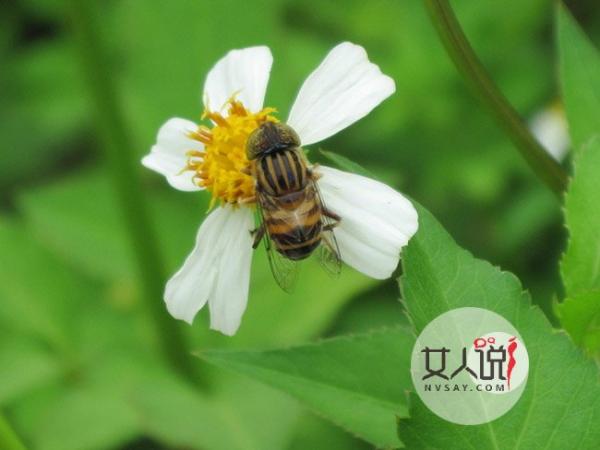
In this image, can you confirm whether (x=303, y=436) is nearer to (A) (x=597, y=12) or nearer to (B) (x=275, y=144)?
(B) (x=275, y=144)

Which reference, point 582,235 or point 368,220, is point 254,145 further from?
point 582,235

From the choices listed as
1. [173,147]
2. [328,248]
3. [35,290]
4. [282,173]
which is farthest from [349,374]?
[35,290]

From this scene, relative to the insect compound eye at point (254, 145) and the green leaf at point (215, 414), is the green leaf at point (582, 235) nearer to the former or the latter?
the insect compound eye at point (254, 145)

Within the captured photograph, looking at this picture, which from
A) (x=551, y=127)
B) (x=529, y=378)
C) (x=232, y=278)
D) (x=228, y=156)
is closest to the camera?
(x=529, y=378)

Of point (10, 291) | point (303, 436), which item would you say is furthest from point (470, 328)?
point (10, 291)

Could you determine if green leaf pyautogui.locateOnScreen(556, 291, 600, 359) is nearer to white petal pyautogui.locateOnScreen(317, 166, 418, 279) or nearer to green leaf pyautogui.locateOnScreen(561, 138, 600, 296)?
green leaf pyautogui.locateOnScreen(561, 138, 600, 296)

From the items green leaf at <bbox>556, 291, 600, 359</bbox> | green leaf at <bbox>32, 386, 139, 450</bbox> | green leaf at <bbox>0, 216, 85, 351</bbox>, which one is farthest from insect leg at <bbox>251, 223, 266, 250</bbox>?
green leaf at <bbox>0, 216, 85, 351</bbox>
